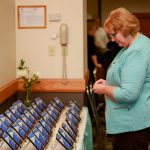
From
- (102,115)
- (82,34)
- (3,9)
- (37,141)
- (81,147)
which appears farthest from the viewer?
(102,115)

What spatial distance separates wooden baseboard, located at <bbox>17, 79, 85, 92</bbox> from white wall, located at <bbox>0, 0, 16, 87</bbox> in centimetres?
24

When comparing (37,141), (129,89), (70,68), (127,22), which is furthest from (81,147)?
(70,68)

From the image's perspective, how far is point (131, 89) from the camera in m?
1.94

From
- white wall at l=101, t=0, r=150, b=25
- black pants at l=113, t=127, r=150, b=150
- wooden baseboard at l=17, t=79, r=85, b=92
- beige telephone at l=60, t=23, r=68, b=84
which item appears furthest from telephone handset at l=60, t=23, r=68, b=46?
white wall at l=101, t=0, r=150, b=25

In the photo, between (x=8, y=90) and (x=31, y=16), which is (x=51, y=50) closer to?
(x=31, y=16)

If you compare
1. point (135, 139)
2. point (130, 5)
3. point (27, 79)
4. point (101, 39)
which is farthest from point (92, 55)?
point (135, 139)

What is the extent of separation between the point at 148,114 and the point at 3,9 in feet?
4.71

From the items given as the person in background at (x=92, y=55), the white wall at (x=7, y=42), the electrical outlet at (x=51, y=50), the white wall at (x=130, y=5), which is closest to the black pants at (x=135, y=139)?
the white wall at (x=7, y=42)

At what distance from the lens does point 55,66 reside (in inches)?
125

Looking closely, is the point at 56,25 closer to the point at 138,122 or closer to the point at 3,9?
the point at 3,9

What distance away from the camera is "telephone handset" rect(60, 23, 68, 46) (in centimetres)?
306

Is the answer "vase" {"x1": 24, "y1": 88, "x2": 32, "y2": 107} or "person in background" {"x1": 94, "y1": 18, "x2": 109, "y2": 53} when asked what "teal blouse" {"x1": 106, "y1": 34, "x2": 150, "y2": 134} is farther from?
"person in background" {"x1": 94, "y1": 18, "x2": 109, "y2": 53}

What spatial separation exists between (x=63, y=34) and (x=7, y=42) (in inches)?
18.7

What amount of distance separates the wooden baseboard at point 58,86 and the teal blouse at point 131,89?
39.0 inches
